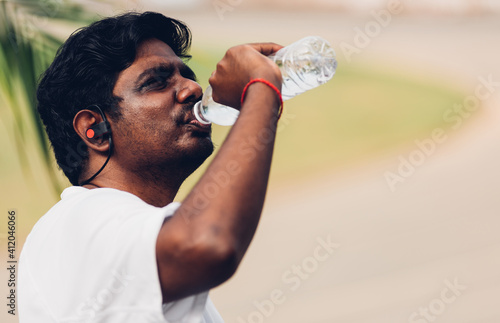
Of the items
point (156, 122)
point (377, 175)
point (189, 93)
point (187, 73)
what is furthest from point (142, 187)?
point (377, 175)

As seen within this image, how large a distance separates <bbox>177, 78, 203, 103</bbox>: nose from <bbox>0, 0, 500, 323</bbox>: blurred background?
2.27m

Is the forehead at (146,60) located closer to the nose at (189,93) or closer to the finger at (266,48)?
the nose at (189,93)

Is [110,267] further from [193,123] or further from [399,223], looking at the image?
[399,223]

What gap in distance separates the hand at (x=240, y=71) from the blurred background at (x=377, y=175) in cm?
267

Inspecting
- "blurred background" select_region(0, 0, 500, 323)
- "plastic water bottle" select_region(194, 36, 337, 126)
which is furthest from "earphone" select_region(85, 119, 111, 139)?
"blurred background" select_region(0, 0, 500, 323)

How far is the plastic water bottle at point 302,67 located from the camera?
1.45m

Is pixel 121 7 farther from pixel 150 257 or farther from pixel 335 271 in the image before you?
pixel 335 271

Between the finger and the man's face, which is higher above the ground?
the finger

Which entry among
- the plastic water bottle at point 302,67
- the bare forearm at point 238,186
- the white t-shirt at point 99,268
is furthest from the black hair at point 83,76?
the bare forearm at point 238,186

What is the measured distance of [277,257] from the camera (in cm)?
679

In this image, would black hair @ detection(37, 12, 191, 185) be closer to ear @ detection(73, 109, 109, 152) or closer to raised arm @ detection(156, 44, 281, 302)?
ear @ detection(73, 109, 109, 152)

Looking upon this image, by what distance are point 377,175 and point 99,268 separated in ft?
26.5

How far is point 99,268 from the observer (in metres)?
1.04

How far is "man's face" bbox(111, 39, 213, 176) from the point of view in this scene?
149 cm
